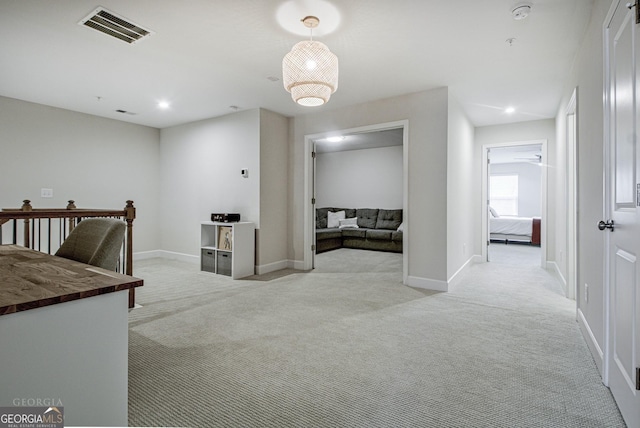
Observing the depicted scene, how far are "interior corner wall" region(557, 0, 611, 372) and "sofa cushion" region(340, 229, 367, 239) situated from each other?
15.1 feet

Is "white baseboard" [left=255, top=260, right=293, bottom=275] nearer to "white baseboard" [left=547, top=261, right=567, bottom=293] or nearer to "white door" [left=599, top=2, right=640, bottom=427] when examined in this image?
"white baseboard" [left=547, top=261, right=567, bottom=293]

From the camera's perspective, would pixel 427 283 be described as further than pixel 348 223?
No

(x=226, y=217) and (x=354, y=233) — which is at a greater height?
(x=226, y=217)

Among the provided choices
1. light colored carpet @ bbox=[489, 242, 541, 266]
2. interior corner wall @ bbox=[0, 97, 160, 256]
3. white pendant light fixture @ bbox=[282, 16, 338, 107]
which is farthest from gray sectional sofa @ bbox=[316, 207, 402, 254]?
white pendant light fixture @ bbox=[282, 16, 338, 107]

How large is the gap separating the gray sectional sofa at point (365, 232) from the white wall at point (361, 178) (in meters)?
0.44

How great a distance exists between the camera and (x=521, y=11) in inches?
89.7

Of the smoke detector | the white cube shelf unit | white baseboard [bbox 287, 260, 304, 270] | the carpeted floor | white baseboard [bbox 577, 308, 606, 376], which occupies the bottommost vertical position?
the carpeted floor

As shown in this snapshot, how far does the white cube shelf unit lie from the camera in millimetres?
4434

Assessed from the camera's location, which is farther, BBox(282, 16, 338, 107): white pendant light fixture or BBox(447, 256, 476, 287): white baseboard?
BBox(447, 256, 476, 287): white baseboard

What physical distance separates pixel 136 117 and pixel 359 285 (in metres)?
4.55

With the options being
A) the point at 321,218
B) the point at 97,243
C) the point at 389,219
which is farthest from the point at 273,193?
the point at 389,219

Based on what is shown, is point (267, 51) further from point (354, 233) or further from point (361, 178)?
point (361, 178)

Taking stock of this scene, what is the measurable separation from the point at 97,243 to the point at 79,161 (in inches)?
173

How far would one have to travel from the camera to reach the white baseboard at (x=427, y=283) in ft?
12.6
